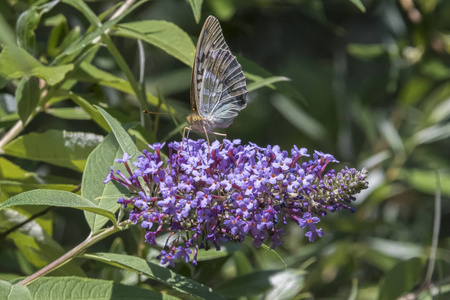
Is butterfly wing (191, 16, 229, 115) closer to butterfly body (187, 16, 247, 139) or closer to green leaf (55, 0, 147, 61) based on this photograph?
butterfly body (187, 16, 247, 139)

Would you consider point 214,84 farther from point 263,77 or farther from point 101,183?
point 101,183

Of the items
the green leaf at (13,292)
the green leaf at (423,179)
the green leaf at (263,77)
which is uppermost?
the green leaf at (263,77)

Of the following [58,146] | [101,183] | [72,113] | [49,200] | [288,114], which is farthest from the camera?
[288,114]

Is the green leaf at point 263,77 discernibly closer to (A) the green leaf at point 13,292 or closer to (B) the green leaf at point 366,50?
(A) the green leaf at point 13,292

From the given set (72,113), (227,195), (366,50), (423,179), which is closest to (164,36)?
(72,113)

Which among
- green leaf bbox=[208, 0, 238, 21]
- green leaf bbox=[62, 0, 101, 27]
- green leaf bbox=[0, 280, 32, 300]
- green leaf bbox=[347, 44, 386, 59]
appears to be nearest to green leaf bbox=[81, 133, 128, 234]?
green leaf bbox=[0, 280, 32, 300]

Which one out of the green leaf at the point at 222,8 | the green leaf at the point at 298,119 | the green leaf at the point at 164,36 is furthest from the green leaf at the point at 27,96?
the green leaf at the point at 298,119

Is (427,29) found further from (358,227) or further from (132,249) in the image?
(132,249)

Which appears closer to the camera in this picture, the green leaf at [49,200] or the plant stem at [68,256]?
the green leaf at [49,200]
